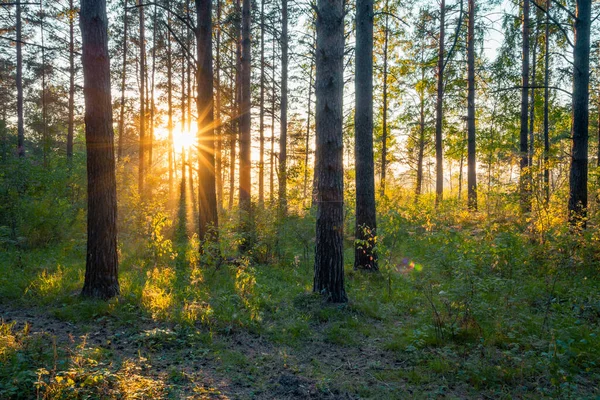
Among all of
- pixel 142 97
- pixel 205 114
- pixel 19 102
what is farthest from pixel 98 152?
pixel 19 102

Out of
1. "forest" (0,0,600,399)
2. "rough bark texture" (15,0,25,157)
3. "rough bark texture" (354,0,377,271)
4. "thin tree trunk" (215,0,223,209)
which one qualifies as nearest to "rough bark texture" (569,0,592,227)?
"forest" (0,0,600,399)

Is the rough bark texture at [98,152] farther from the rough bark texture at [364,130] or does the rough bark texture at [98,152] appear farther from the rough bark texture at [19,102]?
the rough bark texture at [19,102]

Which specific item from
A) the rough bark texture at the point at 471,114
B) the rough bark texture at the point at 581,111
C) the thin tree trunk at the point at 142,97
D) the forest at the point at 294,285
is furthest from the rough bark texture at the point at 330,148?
the thin tree trunk at the point at 142,97

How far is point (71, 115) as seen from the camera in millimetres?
20906

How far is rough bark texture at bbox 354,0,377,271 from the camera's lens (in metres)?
8.02

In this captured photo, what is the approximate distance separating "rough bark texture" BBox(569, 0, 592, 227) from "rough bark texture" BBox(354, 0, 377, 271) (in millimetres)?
5321

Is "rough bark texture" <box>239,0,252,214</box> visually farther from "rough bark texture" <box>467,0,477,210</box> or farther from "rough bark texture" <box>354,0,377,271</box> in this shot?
"rough bark texture" <box>467,0,477,210</box>

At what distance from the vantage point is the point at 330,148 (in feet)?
19.4

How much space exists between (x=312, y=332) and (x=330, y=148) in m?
3.02

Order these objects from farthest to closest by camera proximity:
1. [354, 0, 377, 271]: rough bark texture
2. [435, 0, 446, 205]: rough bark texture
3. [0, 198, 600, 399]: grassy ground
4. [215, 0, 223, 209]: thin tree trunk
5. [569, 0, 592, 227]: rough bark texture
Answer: [435, 0, 446, 205]: rough bark texture, [215, 0, 223, 209]: thin tree trunk, [569, 0, 592, 227]: rough bark texture, [354, 0, 377, 271]: rough bark texture, [0, 198, 600, 399]: grassy ground

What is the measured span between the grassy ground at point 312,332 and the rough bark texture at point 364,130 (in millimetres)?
1170

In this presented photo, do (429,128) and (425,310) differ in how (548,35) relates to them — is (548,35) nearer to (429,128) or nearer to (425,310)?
(429,128)

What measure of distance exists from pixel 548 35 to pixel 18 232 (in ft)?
69.9

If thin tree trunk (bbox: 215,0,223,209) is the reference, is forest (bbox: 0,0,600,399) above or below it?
below
